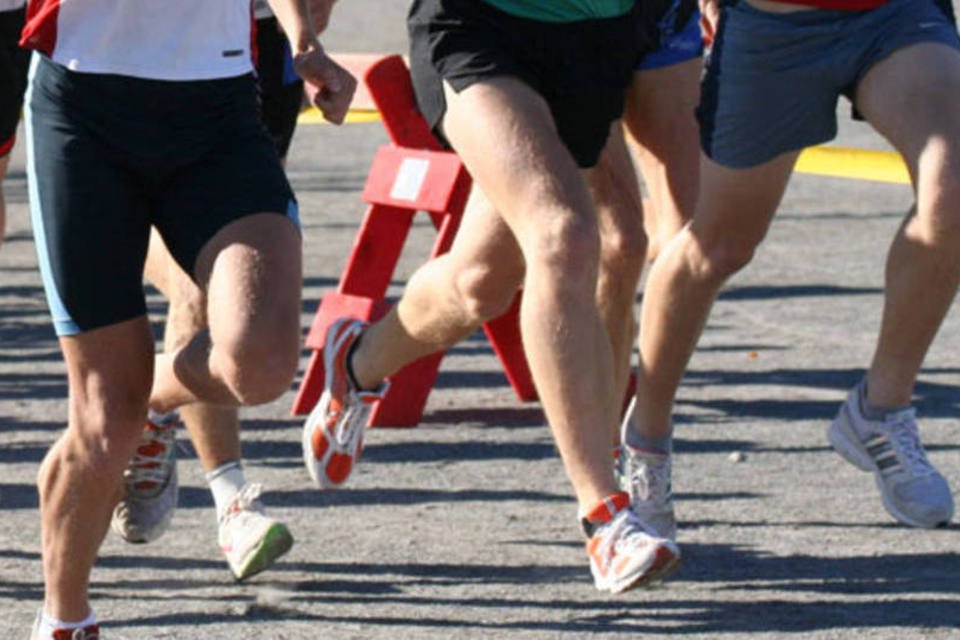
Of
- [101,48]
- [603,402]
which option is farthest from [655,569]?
[101,48]

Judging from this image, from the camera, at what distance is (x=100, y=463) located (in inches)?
193

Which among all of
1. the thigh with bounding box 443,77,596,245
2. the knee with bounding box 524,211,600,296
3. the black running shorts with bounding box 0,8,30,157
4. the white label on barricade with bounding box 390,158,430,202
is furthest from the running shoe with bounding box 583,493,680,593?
the white label on barricade with bounding box 390,158,430,202

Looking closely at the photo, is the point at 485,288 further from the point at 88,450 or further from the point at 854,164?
the point at 854,164

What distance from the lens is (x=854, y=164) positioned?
11547 mm

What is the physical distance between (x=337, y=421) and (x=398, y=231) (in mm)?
1747

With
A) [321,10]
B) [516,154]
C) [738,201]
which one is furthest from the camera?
[321,10]

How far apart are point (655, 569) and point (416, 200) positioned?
3000mm

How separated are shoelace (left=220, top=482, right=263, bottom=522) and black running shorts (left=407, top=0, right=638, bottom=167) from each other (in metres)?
0.96

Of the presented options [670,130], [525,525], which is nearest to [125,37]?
[670,130]

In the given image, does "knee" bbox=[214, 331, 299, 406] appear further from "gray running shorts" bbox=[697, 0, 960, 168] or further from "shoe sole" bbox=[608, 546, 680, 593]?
"gray running shorts" bbox=[697, 0, 960, 168]

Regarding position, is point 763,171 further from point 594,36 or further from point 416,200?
point 416,200

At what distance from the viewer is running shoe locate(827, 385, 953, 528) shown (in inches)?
226

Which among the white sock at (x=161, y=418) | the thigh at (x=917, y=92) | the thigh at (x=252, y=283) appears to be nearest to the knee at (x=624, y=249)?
the thigh at (x=917, y=92)

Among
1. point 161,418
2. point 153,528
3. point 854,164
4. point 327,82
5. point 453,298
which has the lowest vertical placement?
point 854,164
